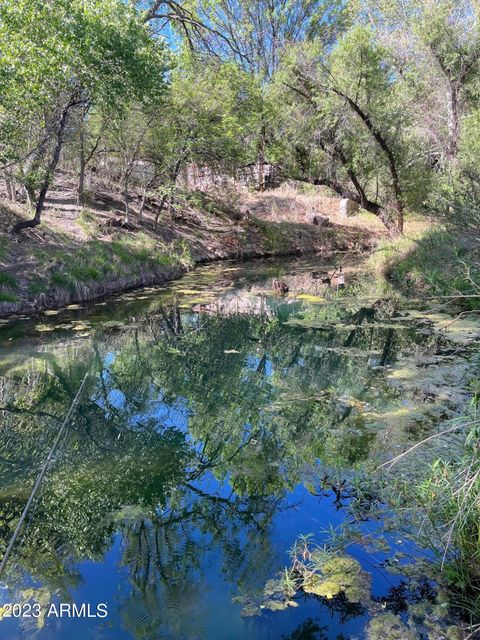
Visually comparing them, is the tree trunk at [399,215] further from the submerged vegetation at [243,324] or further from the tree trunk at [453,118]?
A: the tree trunk at [453,118]

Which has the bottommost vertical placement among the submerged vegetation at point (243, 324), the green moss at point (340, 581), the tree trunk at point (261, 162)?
the green moss at point (340, 581)

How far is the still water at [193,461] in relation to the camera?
3.85m

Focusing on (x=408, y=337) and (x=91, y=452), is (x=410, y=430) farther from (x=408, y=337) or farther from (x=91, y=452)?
(x=408, y=337)

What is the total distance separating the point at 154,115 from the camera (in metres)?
18.9

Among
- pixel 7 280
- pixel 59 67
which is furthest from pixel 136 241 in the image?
pixel 59 67

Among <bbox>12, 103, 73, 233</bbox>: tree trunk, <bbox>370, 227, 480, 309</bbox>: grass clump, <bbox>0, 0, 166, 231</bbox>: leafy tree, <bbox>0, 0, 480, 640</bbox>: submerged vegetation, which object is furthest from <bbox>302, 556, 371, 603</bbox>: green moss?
<bbox>12, 103, 73, 233</bbox>: tree trunk

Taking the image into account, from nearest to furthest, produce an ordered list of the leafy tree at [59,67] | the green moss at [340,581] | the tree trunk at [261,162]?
1. the green moss at [340,581]
2. the leafy tree at [59,67]
3. the tree trunk at [261,162]

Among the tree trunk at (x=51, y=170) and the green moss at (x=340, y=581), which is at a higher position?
the tree trunk at (x=51, y=170)

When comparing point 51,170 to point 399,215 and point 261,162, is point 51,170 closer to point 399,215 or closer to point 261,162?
point 261,162

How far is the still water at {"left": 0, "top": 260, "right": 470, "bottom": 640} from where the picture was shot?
12.6 feet

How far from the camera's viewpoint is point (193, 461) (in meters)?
6.10

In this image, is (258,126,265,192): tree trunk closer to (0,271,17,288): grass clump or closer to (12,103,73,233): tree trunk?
(12,103,73,233): tree trunk

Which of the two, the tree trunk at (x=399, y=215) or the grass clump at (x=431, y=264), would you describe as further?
the tree trunk at (x=399, y=215)

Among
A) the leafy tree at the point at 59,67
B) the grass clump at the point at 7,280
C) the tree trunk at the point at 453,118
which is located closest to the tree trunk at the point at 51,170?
the leafy tree at the point at 59,67
